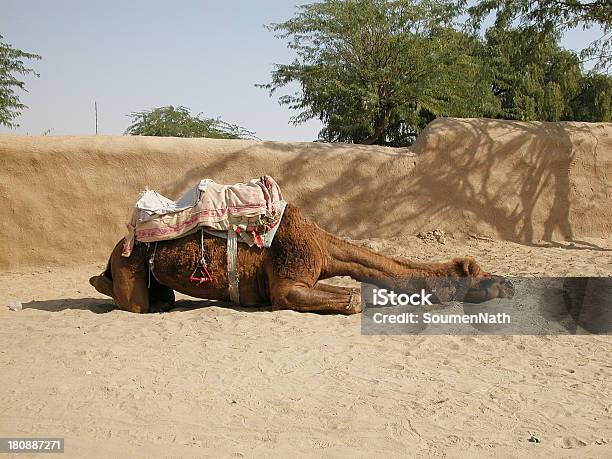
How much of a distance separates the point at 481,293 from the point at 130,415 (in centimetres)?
325

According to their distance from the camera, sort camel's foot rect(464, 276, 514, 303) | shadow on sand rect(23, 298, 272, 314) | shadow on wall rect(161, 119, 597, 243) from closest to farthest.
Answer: camel's foot rect(464, 276, 514, 303) < shadow on sand rect(23, 298, 272, 314) < shadow on wall rect(161, 119, 597, 243)

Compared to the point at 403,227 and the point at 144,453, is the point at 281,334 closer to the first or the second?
the point at 144,453

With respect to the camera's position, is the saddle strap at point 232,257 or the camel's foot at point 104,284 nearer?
the saddle strap at point 232,257

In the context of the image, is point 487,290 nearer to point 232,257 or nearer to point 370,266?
point 370,266

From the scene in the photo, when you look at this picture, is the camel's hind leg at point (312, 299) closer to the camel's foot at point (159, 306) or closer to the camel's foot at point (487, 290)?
the camel's foot at point (487, 290)

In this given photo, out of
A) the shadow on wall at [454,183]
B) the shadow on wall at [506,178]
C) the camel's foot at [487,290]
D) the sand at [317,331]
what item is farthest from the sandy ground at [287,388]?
the shadow on wall at [506,178]

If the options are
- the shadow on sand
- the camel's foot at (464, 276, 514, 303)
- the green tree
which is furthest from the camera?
the green tree

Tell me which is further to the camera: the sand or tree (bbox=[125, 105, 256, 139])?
tree (bbox=[125, 105, 256, 139])

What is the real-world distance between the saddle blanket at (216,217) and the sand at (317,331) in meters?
0.70

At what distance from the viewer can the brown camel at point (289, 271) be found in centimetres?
601

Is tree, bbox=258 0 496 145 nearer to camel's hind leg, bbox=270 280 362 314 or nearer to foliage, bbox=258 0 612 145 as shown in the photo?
foliage, bbox=258 0 612 145

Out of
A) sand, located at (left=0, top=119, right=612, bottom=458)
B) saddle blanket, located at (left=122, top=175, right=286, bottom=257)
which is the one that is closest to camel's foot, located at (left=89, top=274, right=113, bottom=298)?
sand, located at (left=0, top=119, right=612, bottom=458)

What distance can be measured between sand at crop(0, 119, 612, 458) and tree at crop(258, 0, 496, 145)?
22.7ft

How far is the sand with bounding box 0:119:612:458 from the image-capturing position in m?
3.65
